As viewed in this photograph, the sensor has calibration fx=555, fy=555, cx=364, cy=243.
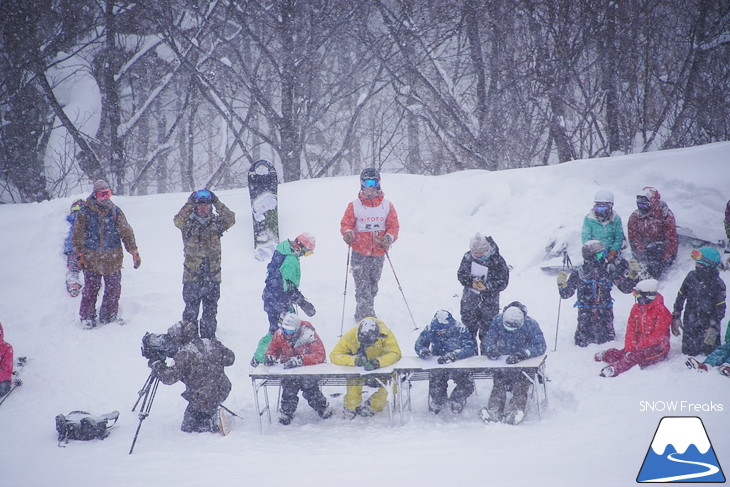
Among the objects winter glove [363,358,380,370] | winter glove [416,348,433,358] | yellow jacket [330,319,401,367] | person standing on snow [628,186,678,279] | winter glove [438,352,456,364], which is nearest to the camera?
winter glove [363,358,380,370]

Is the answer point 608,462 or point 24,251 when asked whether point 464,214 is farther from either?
point 24,251

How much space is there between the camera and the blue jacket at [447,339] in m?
5.65

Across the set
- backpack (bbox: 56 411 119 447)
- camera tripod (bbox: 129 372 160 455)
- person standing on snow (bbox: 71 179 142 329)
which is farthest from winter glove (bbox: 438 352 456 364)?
person standing on snow (bbox: 71 179 142 329)

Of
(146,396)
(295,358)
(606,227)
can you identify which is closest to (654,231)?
(606,227)

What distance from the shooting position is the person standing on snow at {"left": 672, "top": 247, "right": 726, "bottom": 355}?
5453 mm

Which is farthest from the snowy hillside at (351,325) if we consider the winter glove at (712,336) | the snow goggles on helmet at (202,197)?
the snow goggles on helmet at (202,197)

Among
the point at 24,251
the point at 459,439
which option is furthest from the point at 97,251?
the point at 459,439

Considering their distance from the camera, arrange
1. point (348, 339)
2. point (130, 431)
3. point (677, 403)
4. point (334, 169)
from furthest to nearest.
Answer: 1. point (334, 169)
2. point (348, 339)
3. point (130, 431)
4. point (677, 403)

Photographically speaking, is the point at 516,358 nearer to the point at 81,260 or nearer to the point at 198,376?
the point at 198,376

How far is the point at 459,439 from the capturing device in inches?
185

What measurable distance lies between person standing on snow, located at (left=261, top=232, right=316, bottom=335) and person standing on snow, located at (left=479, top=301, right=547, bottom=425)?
2.30 m

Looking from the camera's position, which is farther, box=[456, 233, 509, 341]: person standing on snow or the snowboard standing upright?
the snowboard standing upright

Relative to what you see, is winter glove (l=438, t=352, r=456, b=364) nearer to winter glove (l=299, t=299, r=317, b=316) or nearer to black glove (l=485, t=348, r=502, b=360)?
black glove (l=485, t=348, r=502, b=360)

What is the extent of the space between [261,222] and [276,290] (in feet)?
9.38
